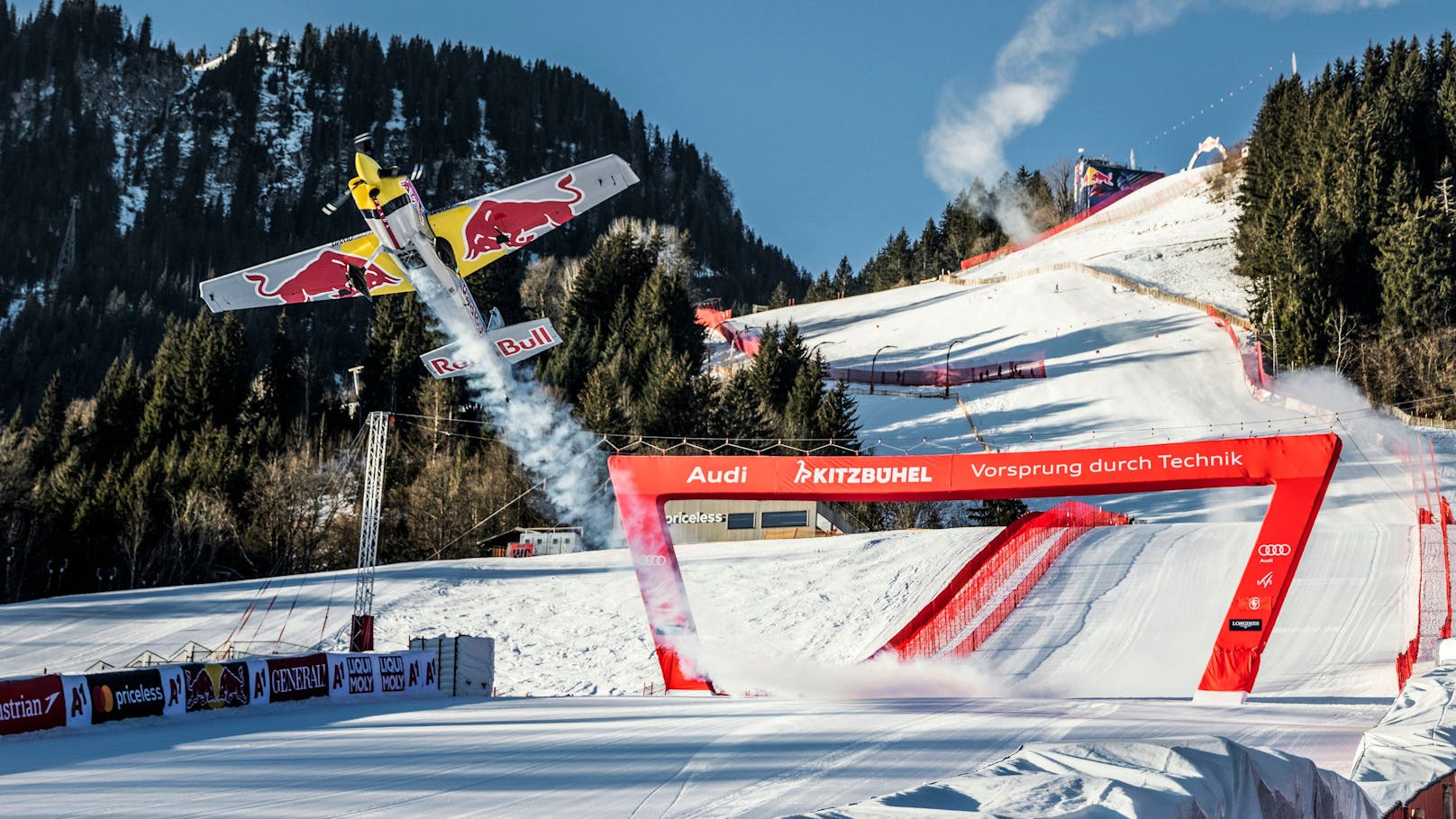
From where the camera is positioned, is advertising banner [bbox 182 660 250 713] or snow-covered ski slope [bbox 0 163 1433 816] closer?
snow-covered ski slope [bbox 0 163 1433 816]

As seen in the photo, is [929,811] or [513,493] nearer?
[929,811]

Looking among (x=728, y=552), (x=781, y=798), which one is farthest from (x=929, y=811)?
(x=728, y=552)

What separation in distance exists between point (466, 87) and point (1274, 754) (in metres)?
193

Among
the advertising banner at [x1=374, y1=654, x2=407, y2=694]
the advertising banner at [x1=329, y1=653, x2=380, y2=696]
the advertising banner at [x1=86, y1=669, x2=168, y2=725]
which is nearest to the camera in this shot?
the advertising banner at [x1=86, y1=669, x2=168, y2=725]

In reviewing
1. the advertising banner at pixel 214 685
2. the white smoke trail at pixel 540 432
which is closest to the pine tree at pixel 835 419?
the white smoke trail at pixel 540 432

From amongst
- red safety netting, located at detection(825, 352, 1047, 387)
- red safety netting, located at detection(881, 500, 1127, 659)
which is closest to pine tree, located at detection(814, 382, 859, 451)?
red safety netting, located at detection(825, 352, 1047, 387)

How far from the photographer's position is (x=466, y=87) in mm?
186125

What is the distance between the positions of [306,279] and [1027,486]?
15277 millimetres

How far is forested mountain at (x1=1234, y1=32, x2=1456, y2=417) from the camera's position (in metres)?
55.1

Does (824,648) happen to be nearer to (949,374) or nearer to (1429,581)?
(1429,581)

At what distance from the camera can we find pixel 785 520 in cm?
3994

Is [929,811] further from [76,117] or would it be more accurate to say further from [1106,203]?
[76,117]

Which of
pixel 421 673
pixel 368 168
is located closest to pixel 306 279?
pixel 368 168

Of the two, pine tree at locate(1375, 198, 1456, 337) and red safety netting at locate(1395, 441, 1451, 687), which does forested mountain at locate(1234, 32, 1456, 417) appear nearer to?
pine tree at locate(1375, 198, 1456, 337)
